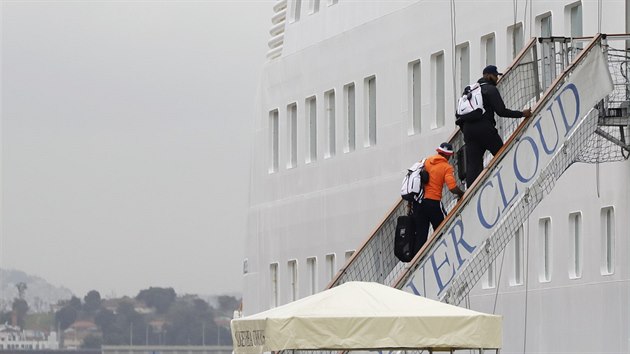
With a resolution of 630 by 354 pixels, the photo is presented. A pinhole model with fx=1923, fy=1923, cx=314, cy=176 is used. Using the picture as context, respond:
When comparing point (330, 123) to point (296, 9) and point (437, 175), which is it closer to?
point (296, 9)

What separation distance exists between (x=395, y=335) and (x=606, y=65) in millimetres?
5390

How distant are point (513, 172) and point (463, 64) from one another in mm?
11137

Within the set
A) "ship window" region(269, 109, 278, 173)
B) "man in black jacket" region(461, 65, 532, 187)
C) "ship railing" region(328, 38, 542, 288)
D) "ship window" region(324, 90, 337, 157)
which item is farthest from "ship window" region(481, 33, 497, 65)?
"ship window" region(269, 109, 278, 173)

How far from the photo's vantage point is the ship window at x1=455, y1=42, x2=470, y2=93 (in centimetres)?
2975

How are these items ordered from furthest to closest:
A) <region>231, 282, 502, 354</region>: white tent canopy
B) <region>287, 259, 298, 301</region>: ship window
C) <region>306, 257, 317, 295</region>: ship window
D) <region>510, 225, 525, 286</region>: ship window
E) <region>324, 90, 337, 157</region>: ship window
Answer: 1. <region>287, 259, 298, 301</region>: ship window
2. <region>306, 257, 317, 295</region>: ship window
3. <region>324, 90, 337, 157</region>: ship window
4. <region>510, 225, 525, 286</region>: ship window
5. <region>231, 282, 502, 354</region>: white tent canopy

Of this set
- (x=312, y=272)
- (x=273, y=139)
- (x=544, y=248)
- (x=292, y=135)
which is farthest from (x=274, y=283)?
(x=544, y=248)

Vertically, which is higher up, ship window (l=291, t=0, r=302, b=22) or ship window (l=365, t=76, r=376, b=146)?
ship window (l=291, t=0, r=302, b=22)

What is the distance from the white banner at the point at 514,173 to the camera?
60.6 ft

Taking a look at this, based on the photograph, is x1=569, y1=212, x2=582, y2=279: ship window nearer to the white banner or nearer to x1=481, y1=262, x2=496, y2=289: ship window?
x1=481, y1=262, x2=496, y2=289: ship window

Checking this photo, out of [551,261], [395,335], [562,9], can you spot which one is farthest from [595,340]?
[395,335]

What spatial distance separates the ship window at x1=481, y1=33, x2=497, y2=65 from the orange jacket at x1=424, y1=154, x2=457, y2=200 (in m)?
9.44

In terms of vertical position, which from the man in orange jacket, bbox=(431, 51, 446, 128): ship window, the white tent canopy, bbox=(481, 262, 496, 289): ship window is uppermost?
bbox=(431, 51, 446, 128): ship window

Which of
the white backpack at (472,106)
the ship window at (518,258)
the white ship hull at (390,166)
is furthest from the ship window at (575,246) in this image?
the white backpack at (472,106)

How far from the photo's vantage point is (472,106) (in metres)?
19.3
